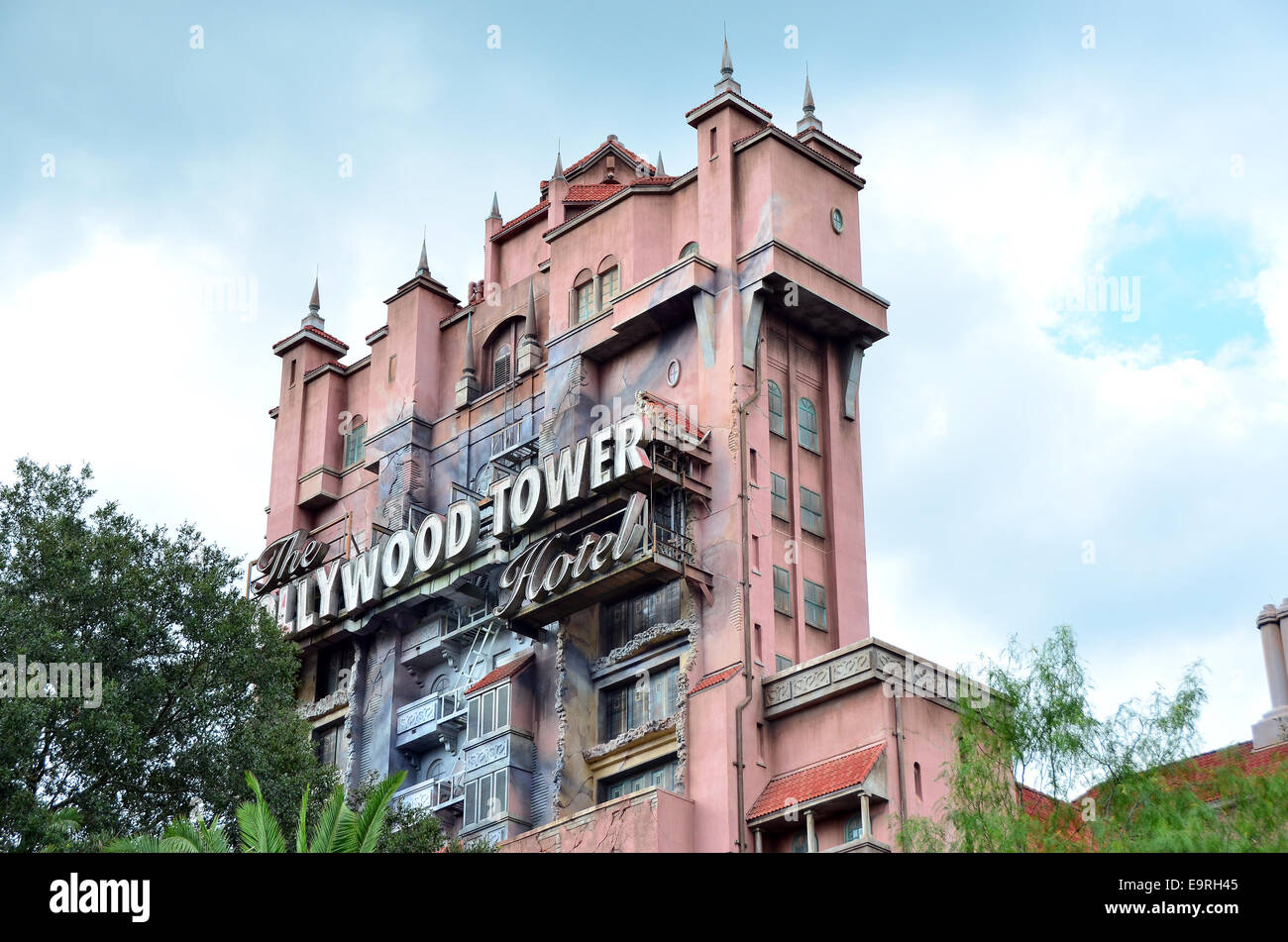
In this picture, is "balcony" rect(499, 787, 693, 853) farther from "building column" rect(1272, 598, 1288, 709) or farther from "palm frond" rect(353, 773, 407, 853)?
"building column" rect(1272, 598, 1288, 709)

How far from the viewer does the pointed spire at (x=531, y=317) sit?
64.0 metres

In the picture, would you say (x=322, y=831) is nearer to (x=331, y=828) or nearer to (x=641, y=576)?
(x=331, y=828)

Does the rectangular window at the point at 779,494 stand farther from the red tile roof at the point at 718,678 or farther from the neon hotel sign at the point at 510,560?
the red tile roof at the point at 718,678

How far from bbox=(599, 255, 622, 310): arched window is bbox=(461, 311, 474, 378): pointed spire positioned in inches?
291

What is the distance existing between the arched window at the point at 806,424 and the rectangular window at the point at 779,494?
6.73 feet

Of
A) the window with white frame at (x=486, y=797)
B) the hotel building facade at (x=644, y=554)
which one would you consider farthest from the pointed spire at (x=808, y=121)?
the window with white frame at (x=486, y=797)

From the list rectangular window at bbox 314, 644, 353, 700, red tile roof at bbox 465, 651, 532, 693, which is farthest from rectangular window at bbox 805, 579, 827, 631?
rectangular window at bbox 314, 644, 353, 700

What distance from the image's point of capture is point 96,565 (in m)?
50.0

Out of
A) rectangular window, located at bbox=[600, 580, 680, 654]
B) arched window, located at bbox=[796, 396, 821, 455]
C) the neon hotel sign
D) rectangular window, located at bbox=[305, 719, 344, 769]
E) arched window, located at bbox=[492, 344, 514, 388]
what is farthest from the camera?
arched window, located at bbox=[492, 344, 514, 388]

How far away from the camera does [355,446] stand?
71000 mm

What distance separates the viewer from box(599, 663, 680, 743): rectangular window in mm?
52750
